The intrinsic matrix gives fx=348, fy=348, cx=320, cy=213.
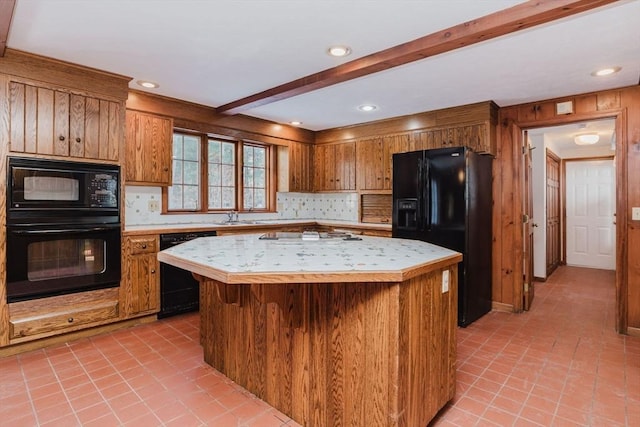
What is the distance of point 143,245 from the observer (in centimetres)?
343

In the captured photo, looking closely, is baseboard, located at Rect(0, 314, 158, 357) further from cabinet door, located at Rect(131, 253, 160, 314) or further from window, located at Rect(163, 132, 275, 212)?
window, located at Rect(163, 132, 275, 212)

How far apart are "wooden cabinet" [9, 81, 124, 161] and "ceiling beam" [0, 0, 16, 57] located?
476mm

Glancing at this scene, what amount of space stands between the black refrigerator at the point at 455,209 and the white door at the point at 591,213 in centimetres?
368

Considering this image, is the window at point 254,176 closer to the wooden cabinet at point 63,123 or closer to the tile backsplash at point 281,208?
the tile backsplash at point 281,208

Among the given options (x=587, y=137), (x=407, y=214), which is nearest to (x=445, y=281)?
(x=407, y=214)

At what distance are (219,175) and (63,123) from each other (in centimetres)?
199

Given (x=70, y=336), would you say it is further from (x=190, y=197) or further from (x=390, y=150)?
(x=390, y=150)

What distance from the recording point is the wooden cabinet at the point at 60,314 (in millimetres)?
2738

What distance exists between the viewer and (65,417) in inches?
77.4

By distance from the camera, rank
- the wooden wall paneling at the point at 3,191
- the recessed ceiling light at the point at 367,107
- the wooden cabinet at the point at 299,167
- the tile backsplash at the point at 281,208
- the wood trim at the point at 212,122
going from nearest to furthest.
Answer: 1. the wooden wall paneling at the point at 3,191
2. the wood trim at the point at 212,122
3. the tile backsplash at the point at 281,208
4. the recessed ceiling light at the point at 367,107
5. the wooden cabinet at the point at 299,167

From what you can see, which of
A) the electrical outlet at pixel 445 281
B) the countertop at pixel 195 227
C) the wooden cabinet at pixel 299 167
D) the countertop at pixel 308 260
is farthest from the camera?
the wooden cabinet at pixel 299 167

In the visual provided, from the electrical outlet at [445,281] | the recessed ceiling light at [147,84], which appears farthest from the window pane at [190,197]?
the electrical outlet at [445,281]

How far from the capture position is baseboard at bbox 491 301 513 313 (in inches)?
155

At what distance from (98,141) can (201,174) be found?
144 centimetres
